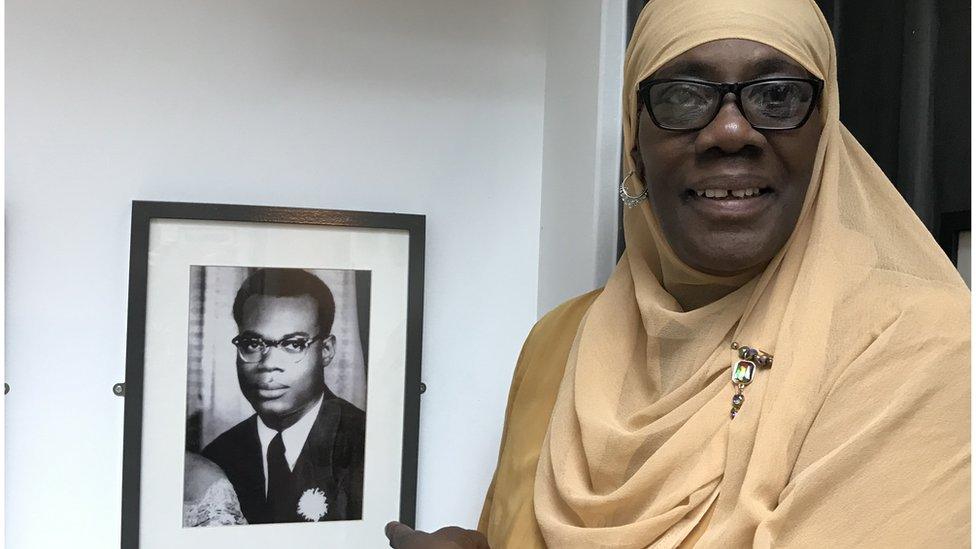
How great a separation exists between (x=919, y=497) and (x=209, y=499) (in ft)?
2.80

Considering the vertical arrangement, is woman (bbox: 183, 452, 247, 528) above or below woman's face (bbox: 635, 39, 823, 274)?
below

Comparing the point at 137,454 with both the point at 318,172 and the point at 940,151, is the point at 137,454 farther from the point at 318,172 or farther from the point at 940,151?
the point at 940,151

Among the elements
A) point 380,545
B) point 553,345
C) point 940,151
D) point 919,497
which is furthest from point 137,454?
point 940,151

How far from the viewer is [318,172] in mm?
1133

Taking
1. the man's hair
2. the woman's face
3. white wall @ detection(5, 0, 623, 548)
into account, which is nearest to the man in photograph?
the man's hair

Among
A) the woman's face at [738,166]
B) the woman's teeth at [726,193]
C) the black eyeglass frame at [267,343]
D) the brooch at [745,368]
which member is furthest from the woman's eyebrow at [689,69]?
the black eyeglass frame at [267,343]

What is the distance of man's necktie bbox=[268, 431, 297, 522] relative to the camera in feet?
3.67

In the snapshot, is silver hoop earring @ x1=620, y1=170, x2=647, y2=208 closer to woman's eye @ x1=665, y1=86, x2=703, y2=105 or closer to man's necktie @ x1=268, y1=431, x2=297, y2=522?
woman's eye @ x1=665, y1=86, x2=703, y2=105

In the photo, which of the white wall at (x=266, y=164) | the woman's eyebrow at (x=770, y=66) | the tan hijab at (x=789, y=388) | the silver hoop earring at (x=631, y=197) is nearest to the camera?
the tan hijab at (x=789, y=388)

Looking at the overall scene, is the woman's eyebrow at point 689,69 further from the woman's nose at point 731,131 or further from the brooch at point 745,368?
the brooch at point 745,368

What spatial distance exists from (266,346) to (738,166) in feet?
2.17

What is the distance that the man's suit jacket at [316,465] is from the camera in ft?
3.63

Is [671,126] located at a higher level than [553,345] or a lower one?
higher

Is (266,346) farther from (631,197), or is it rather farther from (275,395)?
(631,197)
